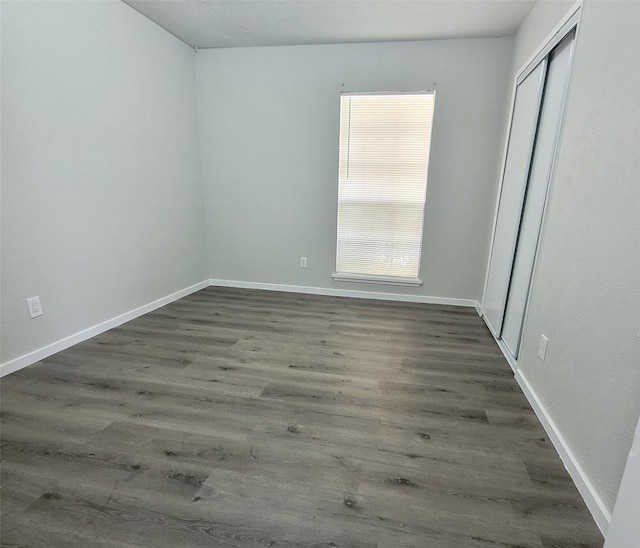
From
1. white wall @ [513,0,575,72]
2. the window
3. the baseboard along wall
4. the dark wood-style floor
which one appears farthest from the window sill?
white wall @ [513,0,575,72]

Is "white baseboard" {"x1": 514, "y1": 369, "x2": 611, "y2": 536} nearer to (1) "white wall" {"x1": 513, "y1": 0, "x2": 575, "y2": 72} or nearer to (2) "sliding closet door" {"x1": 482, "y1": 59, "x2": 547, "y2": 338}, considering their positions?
(2) "sliding closet door" {"x1": 482, "y1": 59, "x2": 547, "y2": 338}

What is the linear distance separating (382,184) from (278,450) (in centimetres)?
270

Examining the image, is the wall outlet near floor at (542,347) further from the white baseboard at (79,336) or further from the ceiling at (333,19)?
the white baseboard at (79,336)

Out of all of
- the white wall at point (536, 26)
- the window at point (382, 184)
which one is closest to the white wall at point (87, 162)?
the window at point (382, 184)

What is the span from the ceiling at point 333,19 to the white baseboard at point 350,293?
97.2 inches

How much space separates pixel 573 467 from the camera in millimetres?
1390

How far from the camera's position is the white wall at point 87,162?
6.67 feet

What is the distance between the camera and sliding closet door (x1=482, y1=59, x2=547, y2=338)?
89.2 inches

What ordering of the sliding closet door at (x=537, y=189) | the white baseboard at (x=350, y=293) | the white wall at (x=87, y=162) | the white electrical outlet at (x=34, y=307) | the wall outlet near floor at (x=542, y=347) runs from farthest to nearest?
the white baseboard at (x=350, y=293)
the white electrical outlet at (x=34, y=307)
the white wall at (x=87, y=162)
the sliding closet door at (x=537, y=189)
the wall outlet near floor at (x=542, y=347)

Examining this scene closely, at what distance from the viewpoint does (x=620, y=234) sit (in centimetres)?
122

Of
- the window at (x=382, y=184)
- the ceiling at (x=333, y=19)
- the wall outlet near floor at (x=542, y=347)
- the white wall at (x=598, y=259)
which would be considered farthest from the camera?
the window at (x=382, y=184)

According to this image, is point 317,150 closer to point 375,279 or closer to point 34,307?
point 375,279

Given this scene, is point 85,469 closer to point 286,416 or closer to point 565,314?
point 286,416

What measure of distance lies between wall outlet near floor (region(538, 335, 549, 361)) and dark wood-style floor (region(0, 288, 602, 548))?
1.02 ft
